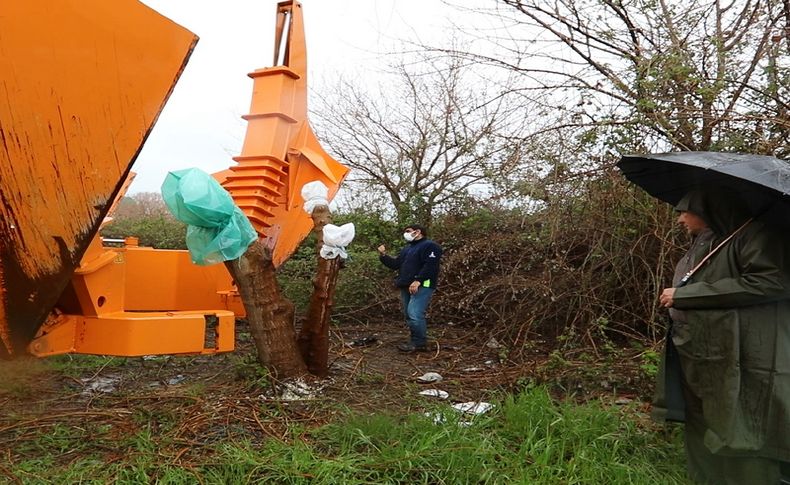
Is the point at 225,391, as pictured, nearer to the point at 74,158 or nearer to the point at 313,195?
the point at 313,195

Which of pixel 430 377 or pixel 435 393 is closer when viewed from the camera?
pixel 435 393

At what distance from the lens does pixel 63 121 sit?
2.87 meters

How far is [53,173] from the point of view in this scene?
2.91 metres

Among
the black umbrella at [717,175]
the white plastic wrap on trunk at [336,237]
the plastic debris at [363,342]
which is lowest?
the plastic debris at [363,342]

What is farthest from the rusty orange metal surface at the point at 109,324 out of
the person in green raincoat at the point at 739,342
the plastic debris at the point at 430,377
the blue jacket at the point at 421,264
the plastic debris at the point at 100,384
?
the blue jacket at the point at 421,264

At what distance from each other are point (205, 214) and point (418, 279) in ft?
12.0

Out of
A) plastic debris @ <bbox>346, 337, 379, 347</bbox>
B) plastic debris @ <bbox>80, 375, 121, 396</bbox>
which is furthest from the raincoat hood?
plastic debris @ <bbox>346, 337, 379, 347</bbox>

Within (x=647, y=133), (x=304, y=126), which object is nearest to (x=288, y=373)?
(x=304, y=126)

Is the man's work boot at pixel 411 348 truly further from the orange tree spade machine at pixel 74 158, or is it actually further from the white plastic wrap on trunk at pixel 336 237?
the orange tree spade machine at pixel 74 158

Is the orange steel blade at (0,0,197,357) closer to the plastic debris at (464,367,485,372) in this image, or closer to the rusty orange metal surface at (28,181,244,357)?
the rusty orange metal surface at (28,181,244,357)

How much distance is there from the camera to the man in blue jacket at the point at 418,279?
686cm

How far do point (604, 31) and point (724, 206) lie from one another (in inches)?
148

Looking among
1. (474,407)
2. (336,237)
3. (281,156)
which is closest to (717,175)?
(474,407)

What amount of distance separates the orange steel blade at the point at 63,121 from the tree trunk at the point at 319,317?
199 centimetres
